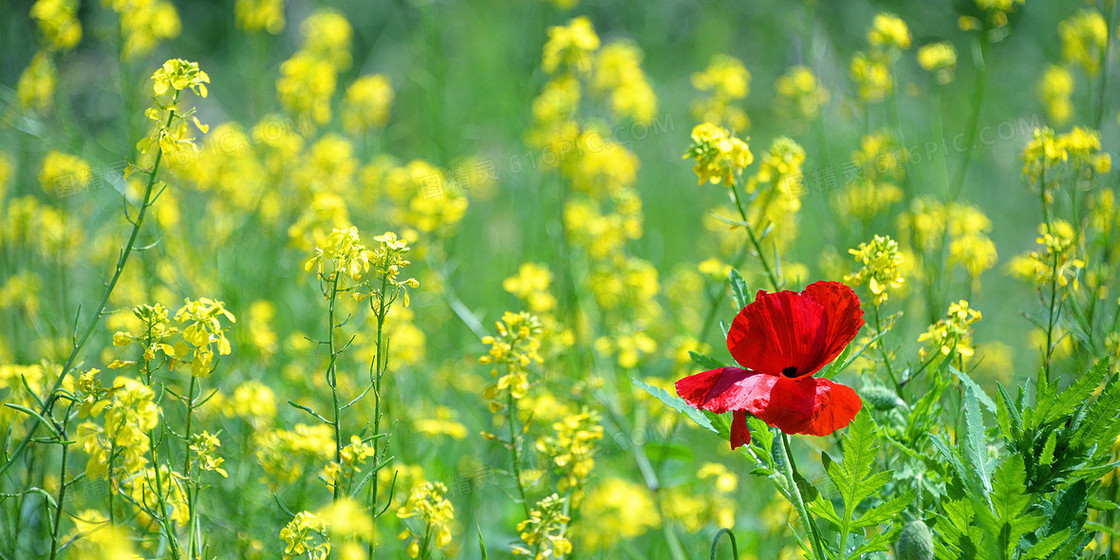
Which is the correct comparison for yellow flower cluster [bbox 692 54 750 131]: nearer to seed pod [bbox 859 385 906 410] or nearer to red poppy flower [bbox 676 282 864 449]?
seed pod [bbox 859 385 906 410]

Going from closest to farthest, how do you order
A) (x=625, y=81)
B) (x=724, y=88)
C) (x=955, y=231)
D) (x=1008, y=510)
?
(x=1008, y=510) → (x=955, y=231) → (x=724, y=88) → (x=625, y=81)

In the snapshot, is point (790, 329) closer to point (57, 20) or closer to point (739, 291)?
point (739, 291)

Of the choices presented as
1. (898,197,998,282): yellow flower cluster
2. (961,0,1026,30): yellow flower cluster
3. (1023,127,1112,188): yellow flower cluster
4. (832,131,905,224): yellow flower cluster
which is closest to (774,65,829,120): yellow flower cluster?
(832,131,905,224): yellow flower cluster

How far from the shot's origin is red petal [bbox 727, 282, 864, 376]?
1242 millimetres

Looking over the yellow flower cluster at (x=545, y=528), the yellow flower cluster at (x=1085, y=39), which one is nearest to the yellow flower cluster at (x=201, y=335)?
the yellow flower cluster at (x=545, y=528)

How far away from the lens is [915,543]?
1.22 metres

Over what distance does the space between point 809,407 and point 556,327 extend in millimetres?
1221

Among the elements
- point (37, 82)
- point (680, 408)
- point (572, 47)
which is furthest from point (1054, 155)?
point (37, 82)

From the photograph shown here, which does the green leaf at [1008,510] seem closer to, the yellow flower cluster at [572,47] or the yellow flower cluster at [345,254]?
the yellow flower cluster at [345,254]

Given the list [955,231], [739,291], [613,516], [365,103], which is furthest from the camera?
[365,103]

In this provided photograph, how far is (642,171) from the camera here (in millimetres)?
5555

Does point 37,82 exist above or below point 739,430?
above

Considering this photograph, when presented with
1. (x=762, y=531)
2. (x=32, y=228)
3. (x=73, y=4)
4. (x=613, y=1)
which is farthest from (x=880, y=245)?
(x=613, y=1)

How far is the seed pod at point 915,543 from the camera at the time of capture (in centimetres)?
122
